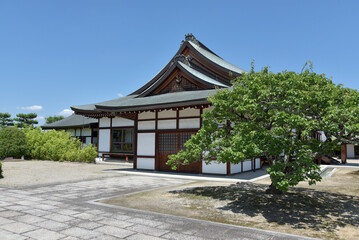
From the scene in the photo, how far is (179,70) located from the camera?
16281 millimetres

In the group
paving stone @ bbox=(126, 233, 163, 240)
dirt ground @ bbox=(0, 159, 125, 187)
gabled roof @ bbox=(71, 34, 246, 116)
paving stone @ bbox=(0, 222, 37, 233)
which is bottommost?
dirt ground @ bbox=(0, 159, 125, 187)

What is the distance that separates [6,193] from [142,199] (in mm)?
4581

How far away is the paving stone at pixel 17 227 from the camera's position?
191 inches

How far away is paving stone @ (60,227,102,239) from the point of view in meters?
4.55

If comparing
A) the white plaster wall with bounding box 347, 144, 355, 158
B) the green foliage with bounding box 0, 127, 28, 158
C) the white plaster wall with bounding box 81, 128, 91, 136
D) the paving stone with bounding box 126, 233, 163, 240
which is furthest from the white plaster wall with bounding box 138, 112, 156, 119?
the white plaster wall with bounding box 347, 144, 355, 158

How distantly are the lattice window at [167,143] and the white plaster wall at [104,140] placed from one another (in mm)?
9122

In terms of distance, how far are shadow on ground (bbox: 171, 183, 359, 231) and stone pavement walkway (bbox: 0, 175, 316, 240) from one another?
1.27 m

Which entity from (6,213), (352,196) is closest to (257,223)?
(352,196)

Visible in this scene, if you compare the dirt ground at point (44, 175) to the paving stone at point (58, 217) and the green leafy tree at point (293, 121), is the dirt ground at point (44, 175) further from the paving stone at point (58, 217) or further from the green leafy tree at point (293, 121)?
the green leafy tree at point (293, 121)

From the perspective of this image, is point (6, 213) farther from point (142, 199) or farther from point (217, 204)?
point (217, 204)

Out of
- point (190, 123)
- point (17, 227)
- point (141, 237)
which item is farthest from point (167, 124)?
point (141, 237)

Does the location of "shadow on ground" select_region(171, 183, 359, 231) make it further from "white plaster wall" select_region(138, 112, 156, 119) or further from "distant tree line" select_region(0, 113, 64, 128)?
"distant tree line" select_region(0, 113, 64, 128)

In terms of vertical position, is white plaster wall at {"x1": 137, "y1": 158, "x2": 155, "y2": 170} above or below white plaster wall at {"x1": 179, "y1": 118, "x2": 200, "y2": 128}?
below

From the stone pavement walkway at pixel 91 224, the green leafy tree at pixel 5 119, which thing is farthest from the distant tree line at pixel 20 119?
the stone pavement walkway at pixel 91 224
